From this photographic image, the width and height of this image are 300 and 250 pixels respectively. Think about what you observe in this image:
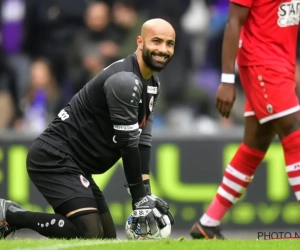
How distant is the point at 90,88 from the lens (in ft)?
23.0

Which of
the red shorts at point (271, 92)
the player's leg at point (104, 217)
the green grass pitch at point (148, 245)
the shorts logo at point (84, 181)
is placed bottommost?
the player's leg at point (104, 217)

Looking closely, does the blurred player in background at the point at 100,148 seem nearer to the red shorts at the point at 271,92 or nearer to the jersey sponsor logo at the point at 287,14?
the red shorts at the point at 271,92

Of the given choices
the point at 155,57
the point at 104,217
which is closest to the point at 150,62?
the point at 155,57

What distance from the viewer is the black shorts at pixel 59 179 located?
702 cm

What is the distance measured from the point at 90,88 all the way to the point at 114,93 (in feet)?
1.50

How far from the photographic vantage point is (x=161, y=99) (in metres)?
11.9

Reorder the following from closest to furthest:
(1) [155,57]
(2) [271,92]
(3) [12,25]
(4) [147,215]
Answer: (4) [147,215] < (1) [155,57] < (2) [271,92] < (3) [12,25]

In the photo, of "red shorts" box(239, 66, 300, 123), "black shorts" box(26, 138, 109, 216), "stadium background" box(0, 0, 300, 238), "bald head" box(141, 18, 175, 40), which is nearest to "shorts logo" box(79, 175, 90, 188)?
"black shorts" box(26, 138, 109, 216)

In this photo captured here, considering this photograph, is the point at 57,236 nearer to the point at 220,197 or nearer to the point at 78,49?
the point at 220,197

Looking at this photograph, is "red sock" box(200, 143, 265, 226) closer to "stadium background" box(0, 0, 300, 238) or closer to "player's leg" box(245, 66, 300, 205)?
"player's leg" box(245, 66, 300, 205)

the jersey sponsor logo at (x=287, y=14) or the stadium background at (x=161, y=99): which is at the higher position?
the jersey sponsor logo at (x=287, y=14)

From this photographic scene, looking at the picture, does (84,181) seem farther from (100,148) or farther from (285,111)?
(285,111)

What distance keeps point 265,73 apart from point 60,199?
186 cm

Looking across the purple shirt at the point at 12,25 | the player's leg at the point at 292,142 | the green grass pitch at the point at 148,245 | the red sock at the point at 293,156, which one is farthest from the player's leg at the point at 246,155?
the purple shirt at the point at 12,25
